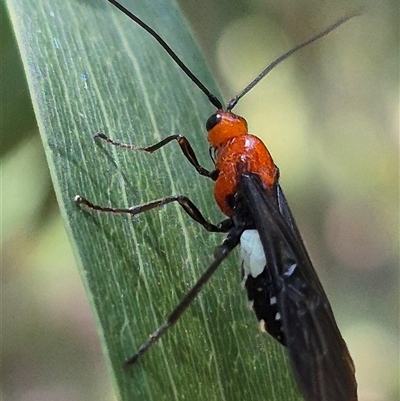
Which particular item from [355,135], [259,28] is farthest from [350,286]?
[259,28]

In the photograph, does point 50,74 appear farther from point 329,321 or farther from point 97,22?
point 329,321

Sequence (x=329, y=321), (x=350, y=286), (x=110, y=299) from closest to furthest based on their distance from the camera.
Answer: (x=110, y=299)
(x=329, y=321)
(x=350, y=286)

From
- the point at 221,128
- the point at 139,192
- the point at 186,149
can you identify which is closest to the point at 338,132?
the point at 221,128

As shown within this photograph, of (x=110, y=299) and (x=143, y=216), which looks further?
(x=143, y=216)

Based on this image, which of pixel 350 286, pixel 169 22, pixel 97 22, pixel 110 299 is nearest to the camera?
pixel 110 299

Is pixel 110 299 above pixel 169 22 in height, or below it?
below

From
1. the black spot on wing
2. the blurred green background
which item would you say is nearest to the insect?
the black spot on wing

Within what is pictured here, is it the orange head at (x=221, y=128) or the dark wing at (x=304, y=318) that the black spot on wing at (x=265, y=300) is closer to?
the dark wing at (x=304, y=318)

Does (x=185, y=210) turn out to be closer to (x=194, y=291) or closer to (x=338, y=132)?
(x=194, y=291)

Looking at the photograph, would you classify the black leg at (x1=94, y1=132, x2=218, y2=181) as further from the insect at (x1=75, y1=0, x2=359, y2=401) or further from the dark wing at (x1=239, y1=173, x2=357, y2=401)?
the dark wing at (x1=239, y1=173, x2=357, y2=401)
